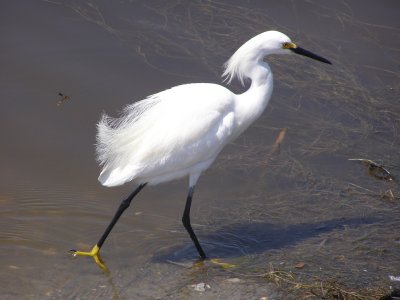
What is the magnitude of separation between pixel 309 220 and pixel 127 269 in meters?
1.70

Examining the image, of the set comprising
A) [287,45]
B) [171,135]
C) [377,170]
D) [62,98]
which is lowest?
[377,170]

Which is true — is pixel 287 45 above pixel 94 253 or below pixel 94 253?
above

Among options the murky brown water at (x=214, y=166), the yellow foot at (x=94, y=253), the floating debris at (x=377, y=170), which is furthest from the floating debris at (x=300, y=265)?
the floating debris at (x=377, y=170)

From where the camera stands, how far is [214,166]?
6609 millimetres

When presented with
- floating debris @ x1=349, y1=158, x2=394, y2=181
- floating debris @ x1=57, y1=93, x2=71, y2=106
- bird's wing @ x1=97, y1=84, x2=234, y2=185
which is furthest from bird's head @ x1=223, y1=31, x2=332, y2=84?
floating debris @ x1=57, y1=93, x2=71, y2=106

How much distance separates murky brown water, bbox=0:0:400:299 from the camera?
504cm

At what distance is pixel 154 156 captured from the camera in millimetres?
5109

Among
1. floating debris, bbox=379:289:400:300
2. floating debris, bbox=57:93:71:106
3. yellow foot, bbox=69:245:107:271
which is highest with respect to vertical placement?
floating debris, bbox=57:93:71:106

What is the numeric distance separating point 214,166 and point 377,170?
1542mm

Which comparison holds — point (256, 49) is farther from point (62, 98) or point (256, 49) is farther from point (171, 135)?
point (62, 98)

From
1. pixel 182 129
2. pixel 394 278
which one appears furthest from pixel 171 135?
pixel 394 278

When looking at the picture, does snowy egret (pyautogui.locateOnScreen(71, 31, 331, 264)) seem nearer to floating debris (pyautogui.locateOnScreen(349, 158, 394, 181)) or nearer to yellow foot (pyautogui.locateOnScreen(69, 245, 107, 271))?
yellow foot (pyautogui.locateOnScreen(69, 245, 107, 271))

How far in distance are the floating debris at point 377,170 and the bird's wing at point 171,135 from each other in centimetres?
193

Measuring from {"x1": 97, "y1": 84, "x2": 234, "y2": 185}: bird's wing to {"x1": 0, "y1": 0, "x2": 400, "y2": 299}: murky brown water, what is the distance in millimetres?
644
